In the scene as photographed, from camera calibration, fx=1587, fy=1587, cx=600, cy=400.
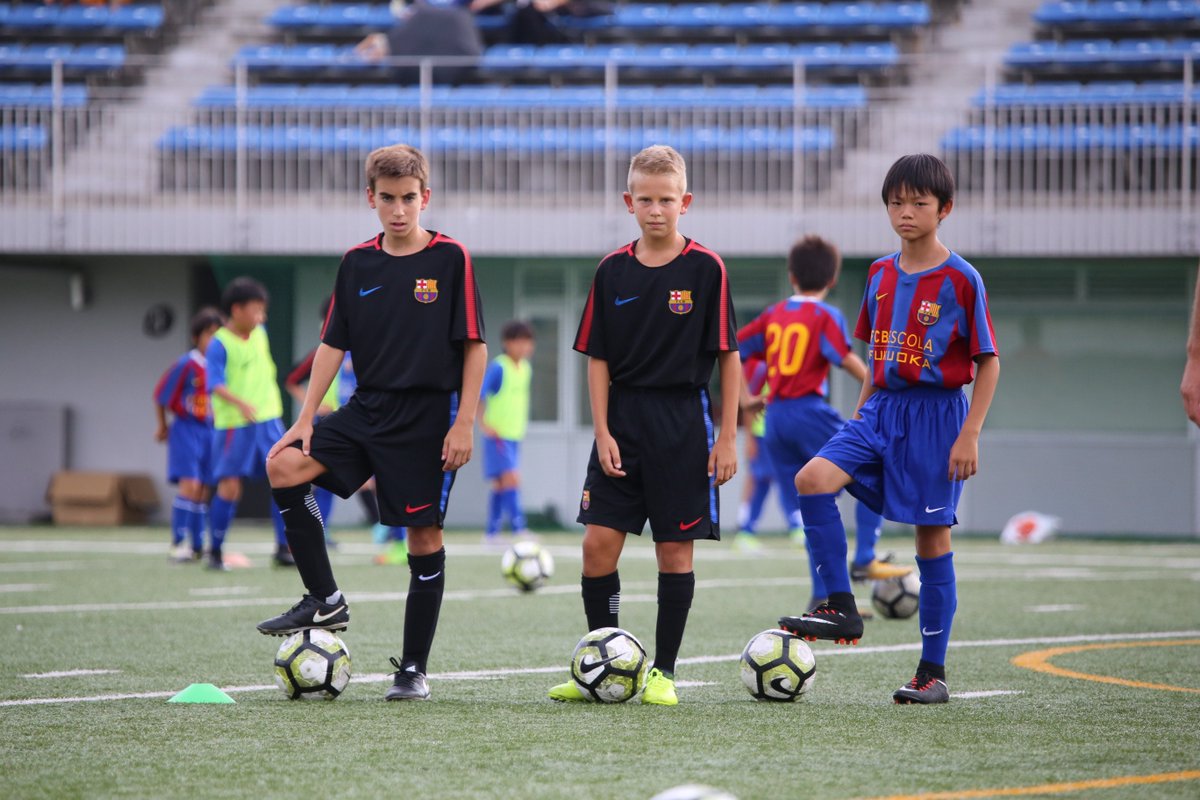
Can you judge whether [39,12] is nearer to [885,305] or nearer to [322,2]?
[322,2]

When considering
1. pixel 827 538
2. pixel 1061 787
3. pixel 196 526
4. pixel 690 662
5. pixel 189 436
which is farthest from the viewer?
pixel 189 436

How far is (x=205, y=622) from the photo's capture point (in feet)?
26.5

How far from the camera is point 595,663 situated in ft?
17.1

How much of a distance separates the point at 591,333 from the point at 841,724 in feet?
5.16

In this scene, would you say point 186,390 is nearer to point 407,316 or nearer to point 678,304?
point 407,316

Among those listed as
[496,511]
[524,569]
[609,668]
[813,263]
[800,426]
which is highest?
[813,263]

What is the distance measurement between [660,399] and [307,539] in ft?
4.27

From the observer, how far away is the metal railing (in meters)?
16.8

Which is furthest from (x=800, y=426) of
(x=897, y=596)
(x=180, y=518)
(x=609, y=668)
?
(x=180, y=518)

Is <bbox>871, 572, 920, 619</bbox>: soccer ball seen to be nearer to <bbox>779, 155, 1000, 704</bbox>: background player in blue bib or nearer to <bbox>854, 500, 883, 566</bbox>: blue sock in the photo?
<bbox>854, 500, 883, 566</bbox>: blue sock

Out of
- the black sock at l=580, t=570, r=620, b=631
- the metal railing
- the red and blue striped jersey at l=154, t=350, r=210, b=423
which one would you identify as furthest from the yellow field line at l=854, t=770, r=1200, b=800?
the metal railing

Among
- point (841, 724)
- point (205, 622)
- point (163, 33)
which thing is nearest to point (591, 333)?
point (841, 724)

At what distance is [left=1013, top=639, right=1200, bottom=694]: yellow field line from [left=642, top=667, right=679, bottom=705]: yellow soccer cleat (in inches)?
66.6

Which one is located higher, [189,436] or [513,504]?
[189,436]
